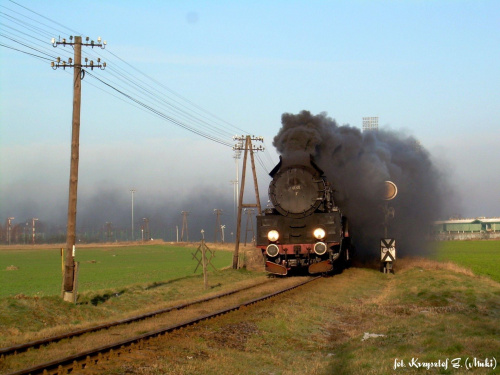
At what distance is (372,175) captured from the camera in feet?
95.3

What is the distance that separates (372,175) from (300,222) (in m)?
6.84

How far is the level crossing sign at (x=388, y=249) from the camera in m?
27.4

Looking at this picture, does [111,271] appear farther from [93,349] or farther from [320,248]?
[93,349]

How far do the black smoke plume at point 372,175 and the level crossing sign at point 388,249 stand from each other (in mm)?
2439

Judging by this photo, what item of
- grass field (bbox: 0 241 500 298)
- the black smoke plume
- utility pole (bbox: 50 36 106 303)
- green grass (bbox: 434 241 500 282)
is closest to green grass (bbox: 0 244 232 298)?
grass field (bbox: 0 241 500 298)

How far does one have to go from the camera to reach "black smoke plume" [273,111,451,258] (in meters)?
26.7

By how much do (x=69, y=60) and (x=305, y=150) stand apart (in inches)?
427

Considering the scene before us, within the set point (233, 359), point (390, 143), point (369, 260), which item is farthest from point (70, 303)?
point (390, 143)

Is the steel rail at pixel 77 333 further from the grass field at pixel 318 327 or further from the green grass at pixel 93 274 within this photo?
the green grass at pixel 93 274

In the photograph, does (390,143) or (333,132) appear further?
(390,143)

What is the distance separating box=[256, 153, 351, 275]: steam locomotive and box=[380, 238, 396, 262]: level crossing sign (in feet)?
12.9

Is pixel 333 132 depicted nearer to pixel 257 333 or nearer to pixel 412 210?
pixel 412 210

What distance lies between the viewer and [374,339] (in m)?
12.2

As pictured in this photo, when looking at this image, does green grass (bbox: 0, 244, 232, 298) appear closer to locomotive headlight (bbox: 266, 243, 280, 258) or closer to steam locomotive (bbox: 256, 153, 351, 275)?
locomotive headlight (bbox: 266, 243, 280, 258)
